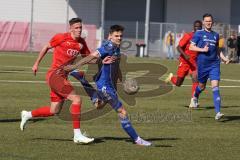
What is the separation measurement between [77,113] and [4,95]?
8336 mm

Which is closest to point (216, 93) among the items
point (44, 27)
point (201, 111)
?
point (201, 111)

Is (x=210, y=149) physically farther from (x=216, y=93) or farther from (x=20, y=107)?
(x=20, y=107)

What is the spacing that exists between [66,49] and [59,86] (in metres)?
0.62

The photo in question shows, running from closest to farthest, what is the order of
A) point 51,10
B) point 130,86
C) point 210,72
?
point 130,86
point 210,72
point 51,10

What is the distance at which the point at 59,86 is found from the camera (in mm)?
11922

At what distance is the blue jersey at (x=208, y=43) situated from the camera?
52.1 ft

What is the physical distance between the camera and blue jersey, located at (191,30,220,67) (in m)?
15.9

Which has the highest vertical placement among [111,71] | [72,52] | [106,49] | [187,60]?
[106,49]

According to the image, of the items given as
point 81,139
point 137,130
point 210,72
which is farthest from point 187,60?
point 81,139

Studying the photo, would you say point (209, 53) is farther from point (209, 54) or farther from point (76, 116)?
point (76, 116)

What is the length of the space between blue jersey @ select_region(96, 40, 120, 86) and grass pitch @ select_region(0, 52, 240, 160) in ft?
3.07

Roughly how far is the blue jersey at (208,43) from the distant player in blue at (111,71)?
14.8ft

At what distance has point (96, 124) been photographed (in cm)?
1426

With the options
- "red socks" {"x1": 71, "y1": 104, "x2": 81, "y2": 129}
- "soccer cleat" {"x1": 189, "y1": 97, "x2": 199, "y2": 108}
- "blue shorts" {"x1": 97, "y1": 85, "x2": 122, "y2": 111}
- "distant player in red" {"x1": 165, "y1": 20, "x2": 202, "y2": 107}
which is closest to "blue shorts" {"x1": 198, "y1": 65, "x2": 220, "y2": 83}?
"soccer cleat" {"x1": 189, "y1": 97, "x2": 199, "y2": 108}
